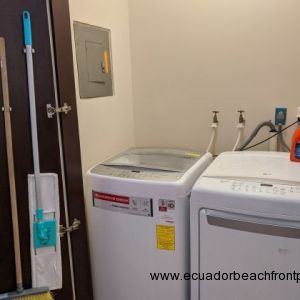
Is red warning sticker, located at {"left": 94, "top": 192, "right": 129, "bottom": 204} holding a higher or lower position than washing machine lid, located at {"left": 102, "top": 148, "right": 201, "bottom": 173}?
lower

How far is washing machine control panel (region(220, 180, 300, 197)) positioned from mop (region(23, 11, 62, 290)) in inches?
29.2

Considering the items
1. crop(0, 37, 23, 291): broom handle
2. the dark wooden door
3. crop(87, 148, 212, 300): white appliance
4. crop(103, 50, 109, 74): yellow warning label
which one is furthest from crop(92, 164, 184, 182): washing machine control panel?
crop(103, 50, 109, 74): yellow warning label

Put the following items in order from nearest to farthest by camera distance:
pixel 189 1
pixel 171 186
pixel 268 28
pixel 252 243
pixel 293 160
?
pixel 252 243
pixel 171 186
pixel 293 160
pixel 268 28
pixel 189 1

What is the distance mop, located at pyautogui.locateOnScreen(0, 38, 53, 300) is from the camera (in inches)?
49.5

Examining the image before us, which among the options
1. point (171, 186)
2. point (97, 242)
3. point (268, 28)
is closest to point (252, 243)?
point (171, 186)

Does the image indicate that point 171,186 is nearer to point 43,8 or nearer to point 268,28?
point 43,8

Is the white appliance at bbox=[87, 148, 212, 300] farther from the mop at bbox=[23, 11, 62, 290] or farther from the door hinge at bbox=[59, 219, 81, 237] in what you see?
the mop at bbox=[23, 11, 62, 290]

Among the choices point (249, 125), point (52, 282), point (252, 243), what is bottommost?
point (52, 282)

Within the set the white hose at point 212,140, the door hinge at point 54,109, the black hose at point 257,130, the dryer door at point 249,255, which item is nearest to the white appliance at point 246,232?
the dryer door at point 249,255

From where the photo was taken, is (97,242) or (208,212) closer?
(208,212)

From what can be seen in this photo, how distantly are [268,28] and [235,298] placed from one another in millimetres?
1370

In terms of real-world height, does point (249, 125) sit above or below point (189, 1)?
below

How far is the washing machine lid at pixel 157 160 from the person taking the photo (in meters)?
1.59

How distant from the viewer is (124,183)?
1469mm
